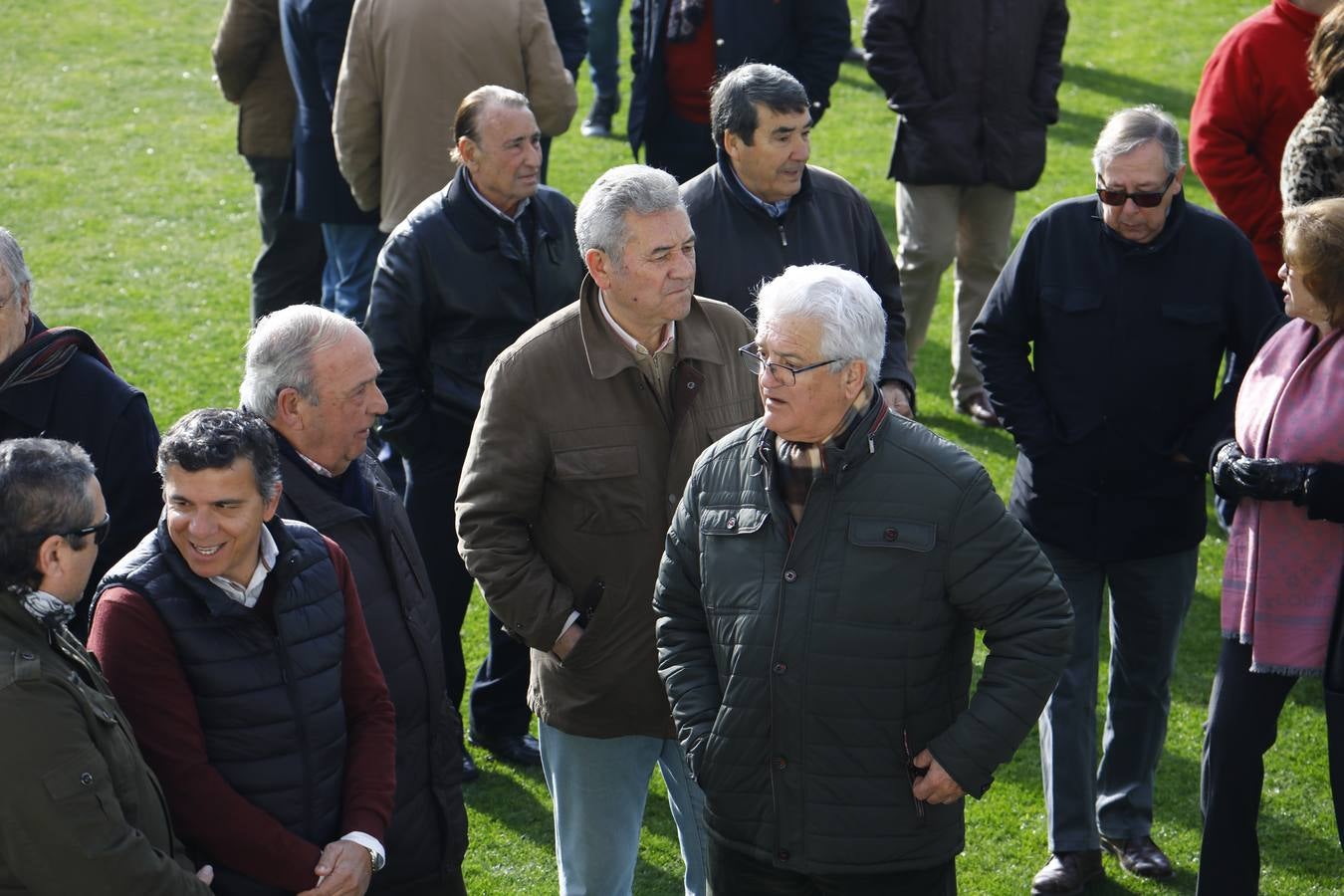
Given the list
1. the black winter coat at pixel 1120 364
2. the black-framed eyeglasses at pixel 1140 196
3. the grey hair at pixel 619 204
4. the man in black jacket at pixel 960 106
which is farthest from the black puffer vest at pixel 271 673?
the man in black jacket at pixel 960 106

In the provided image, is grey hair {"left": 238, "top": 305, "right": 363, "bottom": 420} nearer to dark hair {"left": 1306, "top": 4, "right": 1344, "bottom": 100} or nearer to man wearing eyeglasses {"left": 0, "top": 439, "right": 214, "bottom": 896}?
man wearing eyeglasses {"left": 0, "top": 439, "right": 214, "bottom": 896}

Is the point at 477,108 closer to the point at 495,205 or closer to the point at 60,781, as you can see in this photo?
the point at 495,205

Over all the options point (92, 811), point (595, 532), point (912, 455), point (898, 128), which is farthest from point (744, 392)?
point (898, 128)

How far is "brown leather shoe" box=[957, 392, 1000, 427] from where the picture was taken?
848cm

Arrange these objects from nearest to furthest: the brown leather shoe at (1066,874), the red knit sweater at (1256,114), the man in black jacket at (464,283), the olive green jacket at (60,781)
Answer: the olive green jacket at (60,781), the brown leather shoe at (1066,874), the man in black jacket at (464,283), the red knit sweater at (1256,114)

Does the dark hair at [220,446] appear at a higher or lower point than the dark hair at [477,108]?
lower

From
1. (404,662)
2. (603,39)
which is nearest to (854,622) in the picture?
(404,662)

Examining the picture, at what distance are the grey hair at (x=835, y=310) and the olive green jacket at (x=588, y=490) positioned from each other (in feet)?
2.17

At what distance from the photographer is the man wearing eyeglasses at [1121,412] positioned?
16.1 feet

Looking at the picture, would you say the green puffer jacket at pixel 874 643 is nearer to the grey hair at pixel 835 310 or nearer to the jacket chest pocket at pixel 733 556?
the jacket chest pocket at pixel 733 556

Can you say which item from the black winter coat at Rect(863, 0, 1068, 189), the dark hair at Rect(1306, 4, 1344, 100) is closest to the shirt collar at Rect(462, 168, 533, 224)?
the dark hair at Rect(1306, 4, 1344, 100)

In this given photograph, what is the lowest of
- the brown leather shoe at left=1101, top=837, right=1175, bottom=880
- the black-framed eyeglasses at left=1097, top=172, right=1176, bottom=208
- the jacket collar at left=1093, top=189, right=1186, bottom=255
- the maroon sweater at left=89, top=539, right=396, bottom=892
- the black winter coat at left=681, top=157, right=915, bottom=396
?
the brown leather shoe at left=1101, top=837, right=1175, bottom=880

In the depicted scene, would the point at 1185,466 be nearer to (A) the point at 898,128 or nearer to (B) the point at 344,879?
(B) the point at 344,879

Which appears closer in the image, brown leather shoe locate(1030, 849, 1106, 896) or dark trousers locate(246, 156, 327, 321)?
brown leather shoe locate(1030, 849, 1106, 896)
